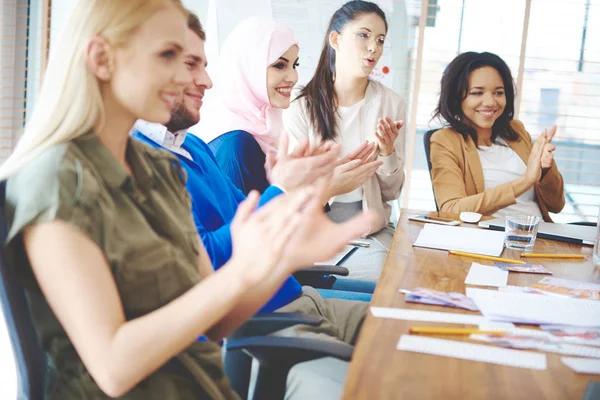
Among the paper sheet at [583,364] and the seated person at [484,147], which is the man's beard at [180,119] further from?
the seated person at [484,147]

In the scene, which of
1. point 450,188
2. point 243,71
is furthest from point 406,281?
point 450,188

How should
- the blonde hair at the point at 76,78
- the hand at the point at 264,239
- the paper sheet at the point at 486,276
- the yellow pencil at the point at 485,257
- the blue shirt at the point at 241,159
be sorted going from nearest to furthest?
the hand at the point at 264,239 < the blonde hair at the point at 76,78 < the paper sheet at the point at 486,276 < the yellow pencil at the point at 485,257 < the blue shirt at the point at 241,159

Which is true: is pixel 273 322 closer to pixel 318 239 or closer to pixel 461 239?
pixel 318 239

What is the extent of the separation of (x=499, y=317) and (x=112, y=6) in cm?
90

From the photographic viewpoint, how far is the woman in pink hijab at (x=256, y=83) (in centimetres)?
255

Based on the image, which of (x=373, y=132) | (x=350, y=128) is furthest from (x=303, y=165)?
(x=350, y=128)

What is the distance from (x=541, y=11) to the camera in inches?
195

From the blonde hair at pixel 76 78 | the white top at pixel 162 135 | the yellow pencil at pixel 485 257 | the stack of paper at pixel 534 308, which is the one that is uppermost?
the blonde hair at pixel 76 78

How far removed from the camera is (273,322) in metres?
1.45

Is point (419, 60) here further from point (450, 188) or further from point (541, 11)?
point (450, 188)

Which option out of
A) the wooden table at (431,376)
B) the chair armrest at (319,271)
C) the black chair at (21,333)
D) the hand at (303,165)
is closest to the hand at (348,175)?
the chair armrest at (319,271)

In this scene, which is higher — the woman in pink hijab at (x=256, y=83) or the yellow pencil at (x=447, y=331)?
the woman in pink hijab at (x=256, y=83)

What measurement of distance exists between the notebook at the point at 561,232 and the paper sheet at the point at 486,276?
0.63 meters

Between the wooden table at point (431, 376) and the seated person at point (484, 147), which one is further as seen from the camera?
the seated person at point (484, 147)
